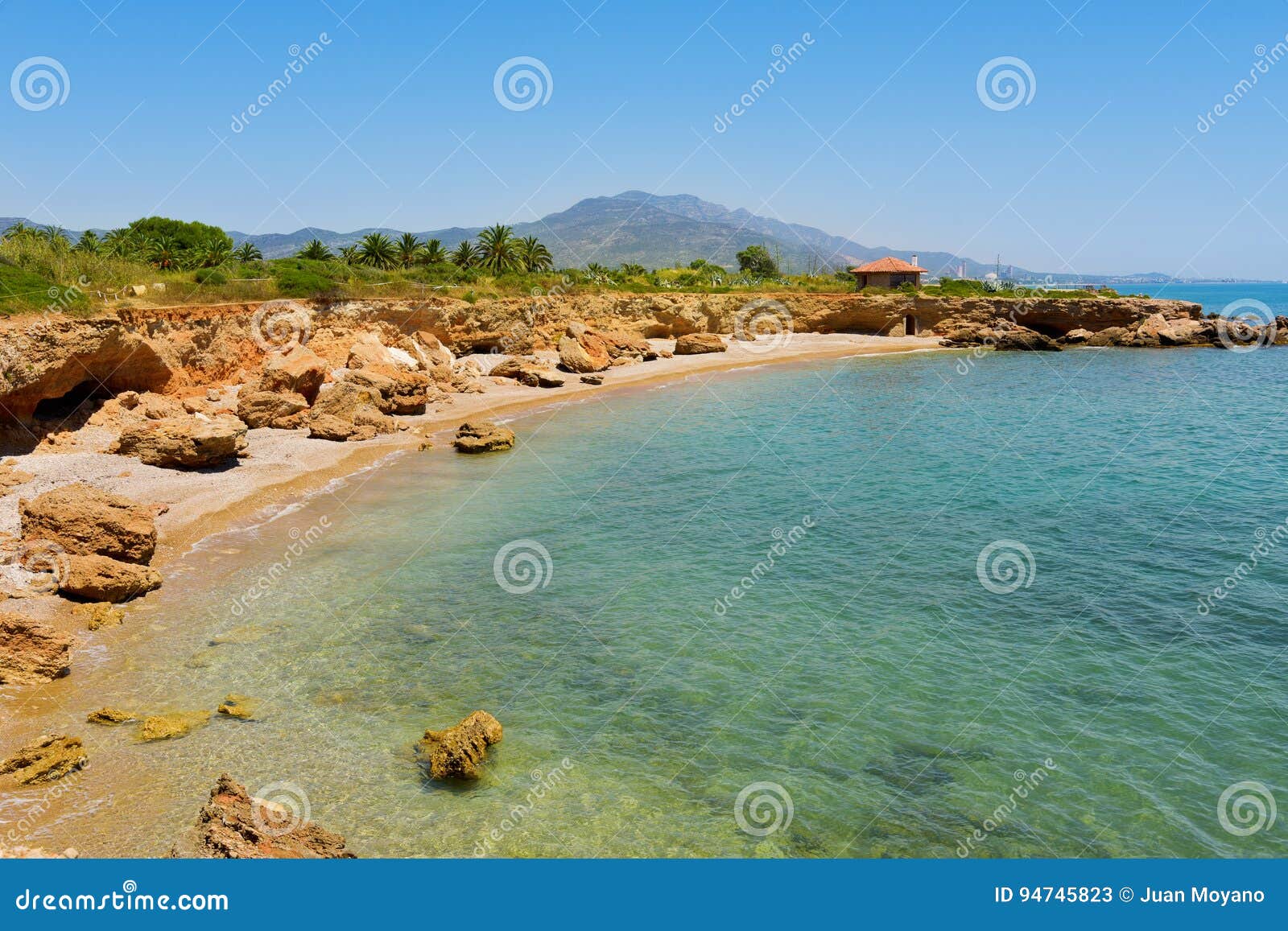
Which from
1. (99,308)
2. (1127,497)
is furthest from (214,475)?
(1127,497)

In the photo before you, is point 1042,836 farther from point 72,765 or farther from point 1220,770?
point 72,765

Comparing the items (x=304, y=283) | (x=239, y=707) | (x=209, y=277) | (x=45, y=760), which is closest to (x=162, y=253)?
(x=304, y=283)

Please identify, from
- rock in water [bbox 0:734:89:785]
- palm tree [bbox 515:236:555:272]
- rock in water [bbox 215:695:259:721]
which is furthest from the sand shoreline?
palm tree [bbox 515:236:555:272]

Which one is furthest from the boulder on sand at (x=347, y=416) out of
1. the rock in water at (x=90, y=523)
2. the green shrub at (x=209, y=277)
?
the rock in water at (x=90, y=523)

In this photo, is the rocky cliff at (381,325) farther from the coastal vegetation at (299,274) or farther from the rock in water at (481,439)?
the rock in water at (481,439)

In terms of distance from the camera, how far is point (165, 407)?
26.7m

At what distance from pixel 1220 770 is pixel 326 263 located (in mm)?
46183
